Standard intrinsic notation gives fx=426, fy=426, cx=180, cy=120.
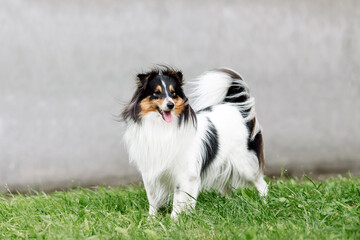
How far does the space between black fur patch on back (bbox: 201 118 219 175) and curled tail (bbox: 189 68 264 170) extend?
53 cm

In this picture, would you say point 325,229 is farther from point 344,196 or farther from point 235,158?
point 235,158

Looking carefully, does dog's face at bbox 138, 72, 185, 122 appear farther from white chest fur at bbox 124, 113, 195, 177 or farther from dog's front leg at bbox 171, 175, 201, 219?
dog's front leg at bbox 171, 175, 201, 219

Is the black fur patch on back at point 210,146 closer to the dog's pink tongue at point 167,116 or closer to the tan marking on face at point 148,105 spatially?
the dog's pink tongue at point 167,116

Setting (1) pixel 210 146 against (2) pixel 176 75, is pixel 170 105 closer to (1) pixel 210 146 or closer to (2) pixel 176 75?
(2) pixel 176 75

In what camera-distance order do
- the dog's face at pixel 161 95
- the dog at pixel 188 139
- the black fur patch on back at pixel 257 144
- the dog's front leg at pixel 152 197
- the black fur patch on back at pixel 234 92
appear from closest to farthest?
the dog's face at pixel 161 95 < the dog at pixel 188 139 < the dog's front leg at pixel 152 197 < the black fur patch on back at pixel 257 144 < the black fur patch on back at pixel 234 92

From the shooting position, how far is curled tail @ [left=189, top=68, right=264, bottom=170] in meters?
5.18

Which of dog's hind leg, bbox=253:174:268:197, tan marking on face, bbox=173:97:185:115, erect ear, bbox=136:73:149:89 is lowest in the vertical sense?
dog's hind leg, bbox=253:174:268:197

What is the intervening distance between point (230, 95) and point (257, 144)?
703 millimetres

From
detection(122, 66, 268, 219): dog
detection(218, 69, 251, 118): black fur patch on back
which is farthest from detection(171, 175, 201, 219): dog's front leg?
detection(218, 69, 251, 118): black fur patch on back

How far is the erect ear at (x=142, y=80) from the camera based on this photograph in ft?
13.9

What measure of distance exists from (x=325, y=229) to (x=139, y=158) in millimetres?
1963

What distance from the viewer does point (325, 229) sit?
3467 mm

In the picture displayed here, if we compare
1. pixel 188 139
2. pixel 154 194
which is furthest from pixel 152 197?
pixel 188 139

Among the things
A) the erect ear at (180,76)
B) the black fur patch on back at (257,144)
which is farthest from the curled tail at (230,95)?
the erect ear at (180,76)
